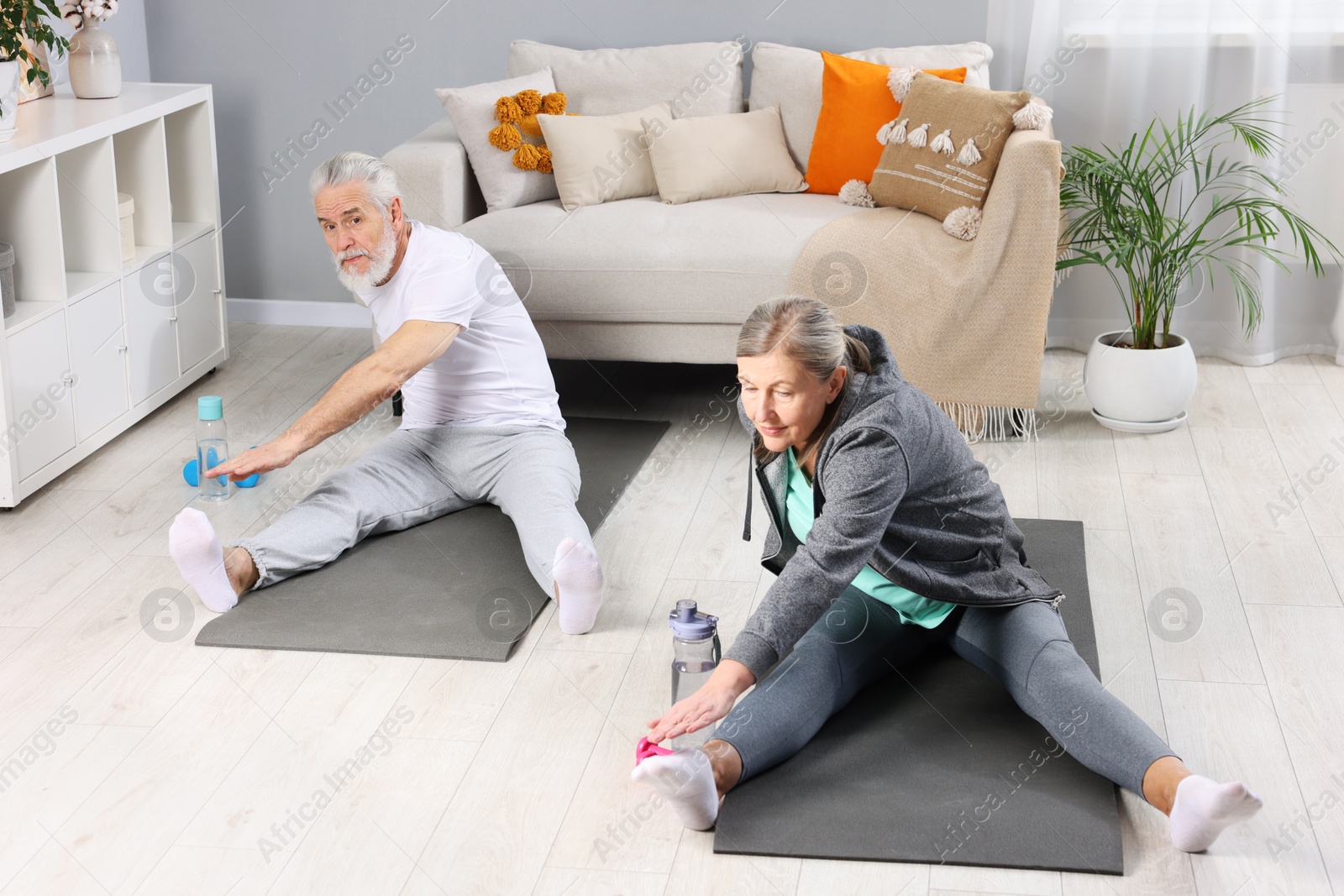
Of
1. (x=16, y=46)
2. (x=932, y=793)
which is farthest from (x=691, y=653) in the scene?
(x=16, y=46)

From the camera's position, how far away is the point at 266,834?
1.79 metres

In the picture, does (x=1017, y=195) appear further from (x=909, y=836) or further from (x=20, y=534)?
(x=20, y=534)

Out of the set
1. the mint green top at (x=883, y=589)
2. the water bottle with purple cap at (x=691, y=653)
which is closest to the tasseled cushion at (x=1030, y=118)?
the mint green top at (x=883, y=589)

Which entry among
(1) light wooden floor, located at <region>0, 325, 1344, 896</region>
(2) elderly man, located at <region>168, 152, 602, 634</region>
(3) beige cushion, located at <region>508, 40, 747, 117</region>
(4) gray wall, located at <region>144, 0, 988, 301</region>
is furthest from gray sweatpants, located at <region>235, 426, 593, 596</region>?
(4) gray wall, located at <region>144, 0, 988, 301</region>

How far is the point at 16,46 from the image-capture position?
2.91 meters

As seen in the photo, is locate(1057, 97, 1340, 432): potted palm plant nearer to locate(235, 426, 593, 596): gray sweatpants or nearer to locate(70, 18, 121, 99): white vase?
locate(235, 426, 593, 596): gray sweatpants

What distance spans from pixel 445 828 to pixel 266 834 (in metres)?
0.23

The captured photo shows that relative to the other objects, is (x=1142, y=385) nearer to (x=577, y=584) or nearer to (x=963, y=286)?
(x=963, y=286)

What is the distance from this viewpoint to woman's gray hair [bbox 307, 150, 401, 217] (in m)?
2.61

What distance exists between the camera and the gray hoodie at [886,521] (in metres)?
1.75

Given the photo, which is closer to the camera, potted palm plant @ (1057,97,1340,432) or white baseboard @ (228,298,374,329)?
potted palm plant @ (1057,97,1340,432)

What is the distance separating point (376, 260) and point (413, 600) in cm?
68

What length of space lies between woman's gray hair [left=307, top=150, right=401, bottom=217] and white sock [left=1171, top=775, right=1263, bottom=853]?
69.4 inches

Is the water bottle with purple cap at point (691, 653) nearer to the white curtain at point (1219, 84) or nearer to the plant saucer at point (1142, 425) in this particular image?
the plant saucer at point (1142, 425)
